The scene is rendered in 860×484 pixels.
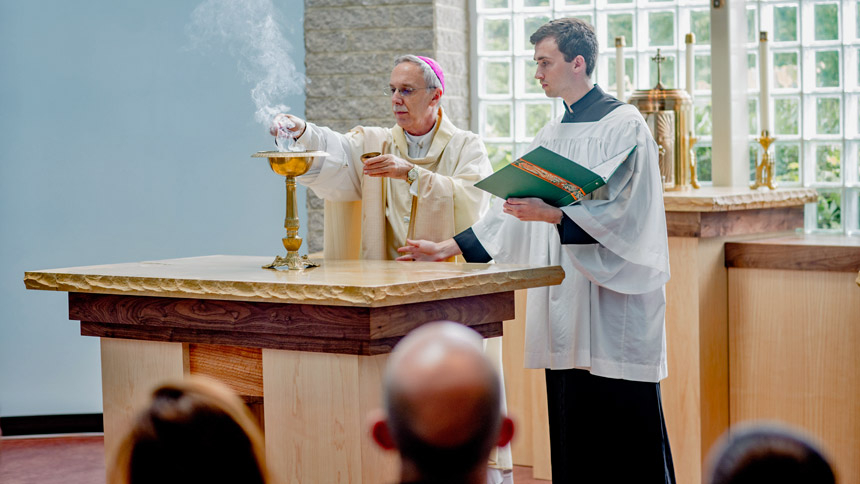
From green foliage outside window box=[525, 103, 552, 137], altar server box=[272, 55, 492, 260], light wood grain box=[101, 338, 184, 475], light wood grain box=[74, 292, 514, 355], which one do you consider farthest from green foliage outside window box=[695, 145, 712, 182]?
light wood grain box=[101, 338, 184, 475]

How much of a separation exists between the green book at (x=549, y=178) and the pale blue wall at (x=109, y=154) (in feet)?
7.53

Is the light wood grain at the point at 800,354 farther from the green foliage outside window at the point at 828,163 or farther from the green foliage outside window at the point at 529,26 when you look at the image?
the green foliage outside window at the point at 529,26

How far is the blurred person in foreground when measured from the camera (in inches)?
47.0

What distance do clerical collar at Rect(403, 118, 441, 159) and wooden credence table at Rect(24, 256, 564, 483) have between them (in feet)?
2.70

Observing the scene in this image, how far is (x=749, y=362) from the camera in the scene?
168 inches

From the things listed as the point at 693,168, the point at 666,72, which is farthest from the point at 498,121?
the point at 693,168

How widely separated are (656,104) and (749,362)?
3.82 feet

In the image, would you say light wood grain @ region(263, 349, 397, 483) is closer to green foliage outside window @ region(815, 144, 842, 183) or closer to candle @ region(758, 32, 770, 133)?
candle @ region(758, 32, 770, 133)

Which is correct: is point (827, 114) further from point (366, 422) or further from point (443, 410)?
point (443, 410)

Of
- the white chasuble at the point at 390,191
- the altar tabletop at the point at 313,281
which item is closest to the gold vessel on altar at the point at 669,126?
the white chasuble at the point at 390,191

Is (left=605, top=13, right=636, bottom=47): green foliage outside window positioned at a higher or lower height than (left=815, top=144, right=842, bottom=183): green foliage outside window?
higher

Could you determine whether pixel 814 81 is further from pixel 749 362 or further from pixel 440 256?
pixel 440 256

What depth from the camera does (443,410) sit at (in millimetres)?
1168


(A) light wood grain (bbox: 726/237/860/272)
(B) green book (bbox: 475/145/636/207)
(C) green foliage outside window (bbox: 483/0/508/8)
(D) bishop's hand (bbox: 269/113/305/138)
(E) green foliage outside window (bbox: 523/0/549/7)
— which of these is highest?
(C) green foliage outside window (bbox: 483/0/508/8)
